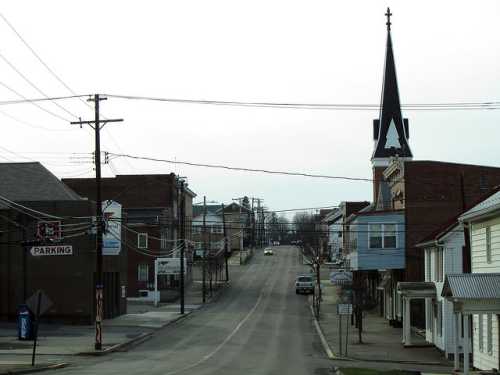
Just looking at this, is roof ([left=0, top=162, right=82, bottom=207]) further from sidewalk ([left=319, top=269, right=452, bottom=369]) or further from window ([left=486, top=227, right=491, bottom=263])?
window ([left=486, top=227, right=491, bottom=263])

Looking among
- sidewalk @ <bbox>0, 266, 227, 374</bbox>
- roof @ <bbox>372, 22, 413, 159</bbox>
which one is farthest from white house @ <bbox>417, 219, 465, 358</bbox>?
roof @ <bbox>372, 22, 413, 159</bbox>

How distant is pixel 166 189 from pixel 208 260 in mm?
8702

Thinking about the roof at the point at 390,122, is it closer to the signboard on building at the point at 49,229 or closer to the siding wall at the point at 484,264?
the signboard on building at the point at 49,229

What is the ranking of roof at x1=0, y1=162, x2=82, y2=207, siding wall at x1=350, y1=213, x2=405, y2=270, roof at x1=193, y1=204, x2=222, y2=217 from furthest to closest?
roof at x1=193, y1=204, x2=222, y2=217 < roof at x1=0, y1=162, x2=82, y2=207 < siding wall at x1=350, y1=213, x2=405, y2=270

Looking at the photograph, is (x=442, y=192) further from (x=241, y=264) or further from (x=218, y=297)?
(x=241, y=264)

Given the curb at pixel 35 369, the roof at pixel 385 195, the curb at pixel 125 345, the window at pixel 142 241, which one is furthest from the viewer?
the window at pixel 142 241

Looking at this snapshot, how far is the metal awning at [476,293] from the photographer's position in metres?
24.4

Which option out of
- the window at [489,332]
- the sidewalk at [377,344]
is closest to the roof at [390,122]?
the sidewalk at [377,344]

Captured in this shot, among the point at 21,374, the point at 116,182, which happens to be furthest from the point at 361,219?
the point at 116,182

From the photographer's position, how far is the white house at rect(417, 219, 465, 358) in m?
36.1

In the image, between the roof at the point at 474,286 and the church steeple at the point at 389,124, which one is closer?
the roof at the point at 474,286

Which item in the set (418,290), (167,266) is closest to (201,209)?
(167,266)

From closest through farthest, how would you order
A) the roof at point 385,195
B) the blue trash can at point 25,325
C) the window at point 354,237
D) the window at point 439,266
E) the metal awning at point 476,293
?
the metal awning at point 476,293 < the window at point 439,266 < the blue trash can at point 25,325 < the window at point 354,237 < the roof at point 385,195

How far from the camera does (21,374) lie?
27000 mm
